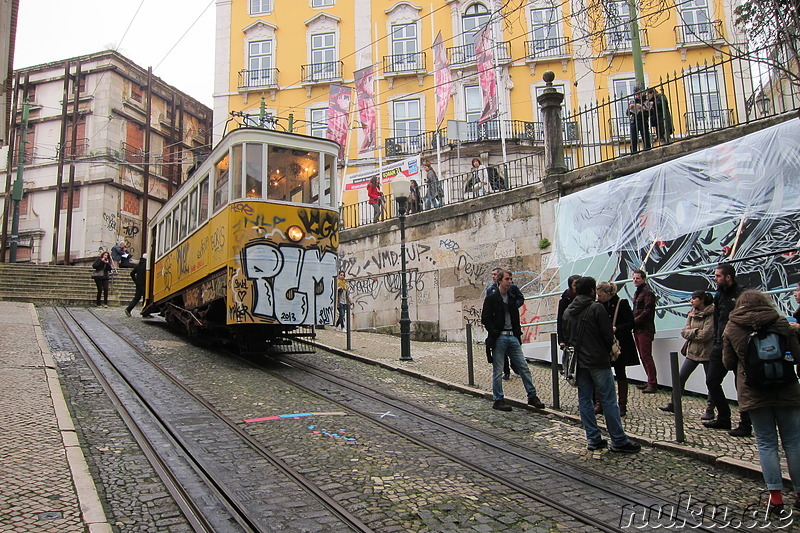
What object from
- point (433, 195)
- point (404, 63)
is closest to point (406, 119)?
point (404, 63)

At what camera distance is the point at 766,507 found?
15.5ft

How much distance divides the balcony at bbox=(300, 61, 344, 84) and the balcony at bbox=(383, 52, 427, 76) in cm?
217

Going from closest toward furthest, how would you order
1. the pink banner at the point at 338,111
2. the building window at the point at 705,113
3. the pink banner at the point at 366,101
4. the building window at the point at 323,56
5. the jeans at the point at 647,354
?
the jeans at the point at 647,354, the building window at the point at 705,113, the pink banner at the point at 366,101, the pink banner at the point at 338,111, the building window at the point at 323,56

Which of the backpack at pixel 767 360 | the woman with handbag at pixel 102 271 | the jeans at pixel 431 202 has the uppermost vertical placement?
the jeans at pixel 431 202

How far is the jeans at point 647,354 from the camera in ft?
28.6

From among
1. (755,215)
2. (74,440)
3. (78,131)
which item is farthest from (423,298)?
(78,131)

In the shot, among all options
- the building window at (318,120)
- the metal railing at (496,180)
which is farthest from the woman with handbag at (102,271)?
the building window at (318,120)

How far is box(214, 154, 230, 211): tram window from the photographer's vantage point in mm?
10508

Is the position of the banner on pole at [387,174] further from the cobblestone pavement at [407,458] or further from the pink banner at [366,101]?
the cobblestone pavement at [407,458]

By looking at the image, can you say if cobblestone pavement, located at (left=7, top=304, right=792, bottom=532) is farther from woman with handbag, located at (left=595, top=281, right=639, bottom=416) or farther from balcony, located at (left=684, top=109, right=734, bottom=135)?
balcony, located at (left=684, top=109, right=734, bottom=135)

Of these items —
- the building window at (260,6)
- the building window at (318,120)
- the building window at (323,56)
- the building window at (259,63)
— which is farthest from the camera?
the building window at (260,6)

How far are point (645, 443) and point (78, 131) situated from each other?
1477 inches

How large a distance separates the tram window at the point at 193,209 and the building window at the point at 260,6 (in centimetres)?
2013

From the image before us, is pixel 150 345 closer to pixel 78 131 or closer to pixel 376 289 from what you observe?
pixel 376 289
